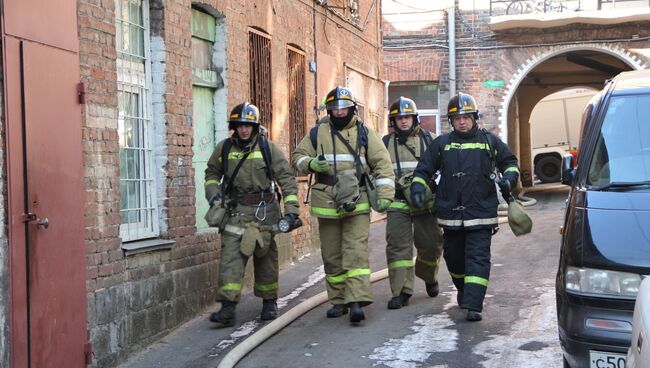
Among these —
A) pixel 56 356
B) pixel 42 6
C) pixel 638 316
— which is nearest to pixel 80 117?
pixel 42 6

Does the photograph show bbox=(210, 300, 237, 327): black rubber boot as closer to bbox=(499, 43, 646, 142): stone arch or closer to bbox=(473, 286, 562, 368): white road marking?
bbox=(473, 286, 562, 368): white road marking

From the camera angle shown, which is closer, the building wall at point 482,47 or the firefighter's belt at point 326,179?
the firefighter's belt at point 326,179

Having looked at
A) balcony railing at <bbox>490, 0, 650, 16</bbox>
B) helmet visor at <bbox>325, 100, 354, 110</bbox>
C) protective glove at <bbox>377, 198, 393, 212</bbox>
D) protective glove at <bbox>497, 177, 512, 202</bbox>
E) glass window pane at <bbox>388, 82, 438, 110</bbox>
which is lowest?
protective glove at <bbox>377, 198, 393, 212</bbox>

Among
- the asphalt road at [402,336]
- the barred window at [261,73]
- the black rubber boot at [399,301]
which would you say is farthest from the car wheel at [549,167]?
the black rubber boot at [399,301]

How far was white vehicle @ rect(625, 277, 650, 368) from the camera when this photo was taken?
3.11 m

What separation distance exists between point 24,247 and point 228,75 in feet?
15.1

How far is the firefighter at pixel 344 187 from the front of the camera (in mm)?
8180

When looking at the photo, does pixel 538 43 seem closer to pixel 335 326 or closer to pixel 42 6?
pixel 335 326

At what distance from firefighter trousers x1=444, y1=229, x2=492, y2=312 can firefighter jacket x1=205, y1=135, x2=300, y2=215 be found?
144cm

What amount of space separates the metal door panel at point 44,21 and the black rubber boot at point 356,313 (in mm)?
3140

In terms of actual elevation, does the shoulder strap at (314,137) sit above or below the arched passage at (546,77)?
below

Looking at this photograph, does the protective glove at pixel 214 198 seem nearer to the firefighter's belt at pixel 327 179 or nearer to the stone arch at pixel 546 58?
the firefighter's belt at pixel 327 179

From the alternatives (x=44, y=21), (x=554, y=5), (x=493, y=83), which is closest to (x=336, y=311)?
(x=44, y=21)

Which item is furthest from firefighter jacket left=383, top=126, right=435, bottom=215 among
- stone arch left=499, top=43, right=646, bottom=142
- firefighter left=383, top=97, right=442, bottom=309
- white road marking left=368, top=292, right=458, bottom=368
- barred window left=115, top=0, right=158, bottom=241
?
stone arch left=499, top=43, right=646, bottom=142
